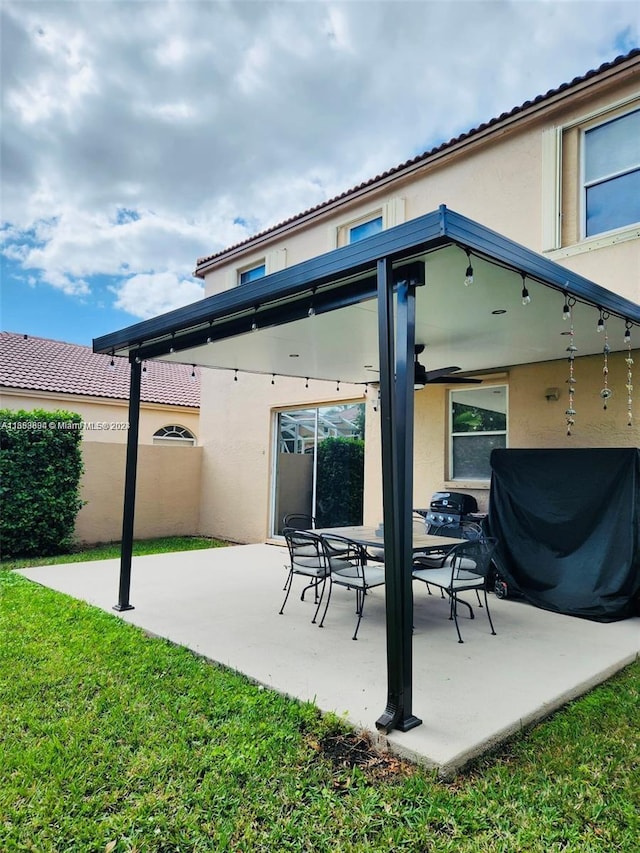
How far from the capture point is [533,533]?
5754 mm

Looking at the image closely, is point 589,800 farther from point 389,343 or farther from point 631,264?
point 631,264

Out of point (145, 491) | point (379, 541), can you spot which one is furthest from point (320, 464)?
point (379, 541)

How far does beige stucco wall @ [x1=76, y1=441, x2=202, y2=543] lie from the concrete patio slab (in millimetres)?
3458

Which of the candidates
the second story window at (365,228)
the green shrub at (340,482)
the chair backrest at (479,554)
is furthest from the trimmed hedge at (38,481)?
the chair backrest at (479,554)

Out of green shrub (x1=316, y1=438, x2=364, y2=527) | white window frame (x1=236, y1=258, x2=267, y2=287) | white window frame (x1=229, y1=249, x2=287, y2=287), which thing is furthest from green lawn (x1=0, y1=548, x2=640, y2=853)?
white window frame (x1=236, y1=258, x2=267, y2=287)

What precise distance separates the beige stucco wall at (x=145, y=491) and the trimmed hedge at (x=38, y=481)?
848 millimetres

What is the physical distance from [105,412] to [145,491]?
3.61 m

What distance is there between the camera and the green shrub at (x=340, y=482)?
8.88 metres

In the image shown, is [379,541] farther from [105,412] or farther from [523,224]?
[105,412]

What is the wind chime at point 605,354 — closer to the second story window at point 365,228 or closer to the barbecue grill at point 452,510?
the barbecue grill at point 452,510

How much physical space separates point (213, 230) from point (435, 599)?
16479 mm

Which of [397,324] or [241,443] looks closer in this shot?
[397,324]

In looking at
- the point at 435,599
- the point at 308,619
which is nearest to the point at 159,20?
the point at 308,619

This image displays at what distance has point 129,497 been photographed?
18.2 feet
